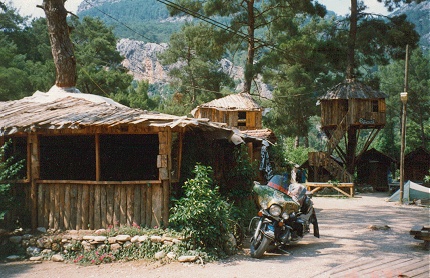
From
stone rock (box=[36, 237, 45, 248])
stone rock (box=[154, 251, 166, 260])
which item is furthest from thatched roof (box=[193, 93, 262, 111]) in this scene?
stone rock (box=[154, 251, 166, 260])

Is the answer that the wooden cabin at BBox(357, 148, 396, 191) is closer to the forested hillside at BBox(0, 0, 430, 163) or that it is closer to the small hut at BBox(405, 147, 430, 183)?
the small hut at BBox(405, 147, 430, 183)

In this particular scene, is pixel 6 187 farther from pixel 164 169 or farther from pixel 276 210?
pixel 276 210

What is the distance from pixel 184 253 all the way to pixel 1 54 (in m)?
24.5

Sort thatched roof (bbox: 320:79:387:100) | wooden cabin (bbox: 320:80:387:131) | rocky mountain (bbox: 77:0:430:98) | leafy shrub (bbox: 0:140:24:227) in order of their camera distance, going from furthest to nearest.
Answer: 1. rocky mountain (bbox: 77:0:430:98)
2. wooden cabin (bbox: 320:80:387:131)
3. thatched roof (bbox: 320:79:387:100)
4. leafy shrub (bbox: 0:140:24:227)

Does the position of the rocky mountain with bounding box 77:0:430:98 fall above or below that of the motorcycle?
Result: above

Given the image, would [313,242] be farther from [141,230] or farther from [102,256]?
[102,256]

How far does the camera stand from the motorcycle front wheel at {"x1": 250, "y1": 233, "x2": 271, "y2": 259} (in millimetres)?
8539

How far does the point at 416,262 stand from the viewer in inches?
325

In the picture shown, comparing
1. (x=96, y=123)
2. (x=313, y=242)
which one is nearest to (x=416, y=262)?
(x=313, y=242)

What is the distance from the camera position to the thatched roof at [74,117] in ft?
29.1

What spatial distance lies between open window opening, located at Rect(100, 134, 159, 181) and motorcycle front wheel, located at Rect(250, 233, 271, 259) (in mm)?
5112

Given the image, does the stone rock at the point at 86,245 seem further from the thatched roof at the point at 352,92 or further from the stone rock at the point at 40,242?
the thatched roof at the point at 352,92

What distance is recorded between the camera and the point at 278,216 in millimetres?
8836

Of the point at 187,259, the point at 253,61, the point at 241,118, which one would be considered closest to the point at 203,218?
the point at 187,259
